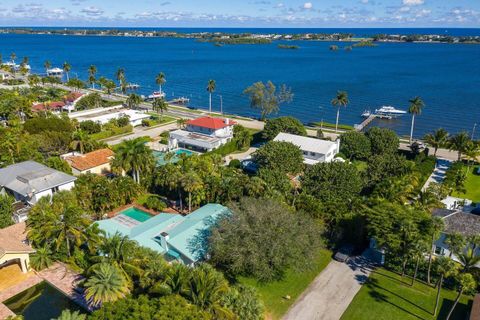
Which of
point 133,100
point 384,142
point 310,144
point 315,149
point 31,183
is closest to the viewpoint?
point 31,183

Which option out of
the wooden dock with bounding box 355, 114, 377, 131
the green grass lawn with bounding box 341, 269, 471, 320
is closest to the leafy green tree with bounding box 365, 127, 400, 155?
the wooden dock with bounding box 355, 114, 377, 131

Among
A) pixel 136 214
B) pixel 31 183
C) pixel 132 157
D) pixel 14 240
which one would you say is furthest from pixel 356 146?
pixel 14 240

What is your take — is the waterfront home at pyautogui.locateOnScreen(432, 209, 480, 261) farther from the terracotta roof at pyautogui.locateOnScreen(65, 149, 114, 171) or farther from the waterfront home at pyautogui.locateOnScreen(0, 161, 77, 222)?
the terracotta roof at pyautogui.locateOnScreen(65, 149, 114, 171)

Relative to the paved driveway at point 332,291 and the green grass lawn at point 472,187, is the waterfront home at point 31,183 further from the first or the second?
the green grass lawn at point 472,187

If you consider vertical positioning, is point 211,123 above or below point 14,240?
above

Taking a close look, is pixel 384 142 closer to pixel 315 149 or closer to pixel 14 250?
pixel 315 149

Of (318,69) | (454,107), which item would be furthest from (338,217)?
(318,69)
